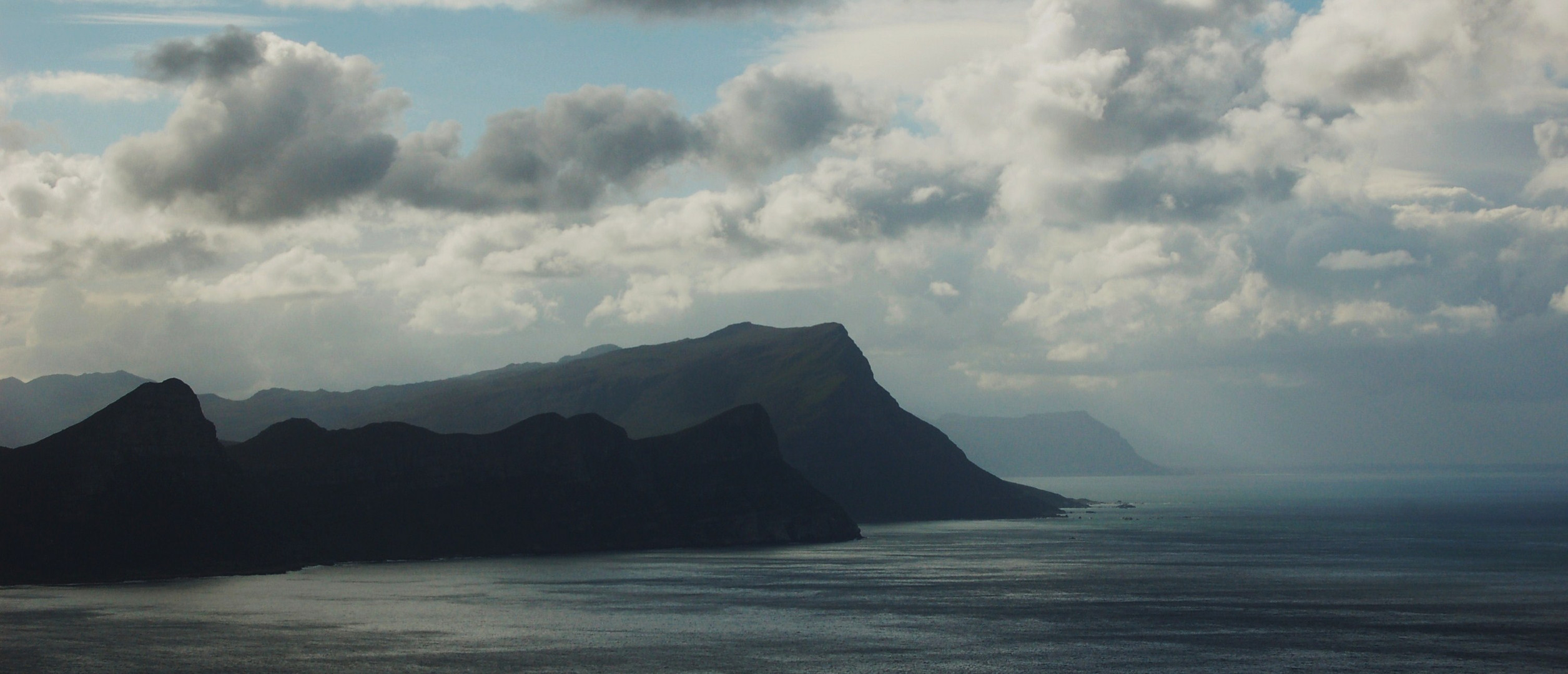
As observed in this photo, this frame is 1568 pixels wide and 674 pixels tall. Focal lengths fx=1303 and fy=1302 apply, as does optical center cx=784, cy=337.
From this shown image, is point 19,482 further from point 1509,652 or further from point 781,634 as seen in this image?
point 1509,652

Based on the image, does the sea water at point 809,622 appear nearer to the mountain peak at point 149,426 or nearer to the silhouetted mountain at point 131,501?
the silhouetted mountain at point 131,501

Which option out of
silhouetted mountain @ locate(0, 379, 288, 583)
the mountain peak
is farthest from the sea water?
the mountain peak

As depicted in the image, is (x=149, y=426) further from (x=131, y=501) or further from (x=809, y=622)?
(x=809, y=622)

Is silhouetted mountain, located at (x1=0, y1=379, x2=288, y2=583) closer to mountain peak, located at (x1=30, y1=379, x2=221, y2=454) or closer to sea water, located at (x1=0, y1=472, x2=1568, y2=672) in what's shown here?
mountain peak, located at (x1=30, y1=379, x2=221, y2=454)

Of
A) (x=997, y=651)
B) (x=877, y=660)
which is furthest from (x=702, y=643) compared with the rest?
(x=997, y=651)

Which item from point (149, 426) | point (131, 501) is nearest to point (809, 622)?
point (131, 501)
